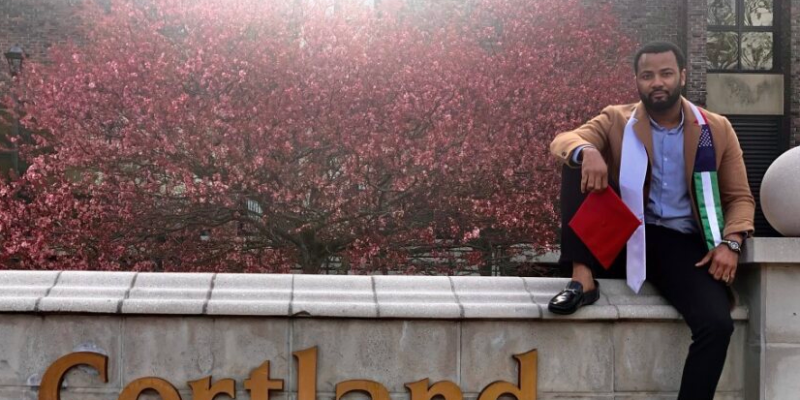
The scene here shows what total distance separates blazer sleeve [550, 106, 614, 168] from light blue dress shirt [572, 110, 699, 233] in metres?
0.25

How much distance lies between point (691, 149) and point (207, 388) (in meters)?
2.51

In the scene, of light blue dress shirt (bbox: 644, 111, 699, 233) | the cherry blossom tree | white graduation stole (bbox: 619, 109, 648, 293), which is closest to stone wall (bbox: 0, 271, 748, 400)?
white graduation stole (bbox: 619, 109, 648, 293)

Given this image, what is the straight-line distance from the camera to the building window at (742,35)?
20.8 m

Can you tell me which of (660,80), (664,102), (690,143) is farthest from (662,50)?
(690,143)

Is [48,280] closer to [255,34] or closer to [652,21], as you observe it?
[255,34]

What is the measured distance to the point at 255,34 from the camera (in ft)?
39.5

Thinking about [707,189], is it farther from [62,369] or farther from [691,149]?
[62,369]

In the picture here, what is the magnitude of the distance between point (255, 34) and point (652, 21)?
10473 millimetres

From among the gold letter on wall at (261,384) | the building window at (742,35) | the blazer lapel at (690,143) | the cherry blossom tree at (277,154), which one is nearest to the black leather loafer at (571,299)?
the blazer lapel at (690,143)

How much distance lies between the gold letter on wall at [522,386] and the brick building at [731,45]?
51.1 ft

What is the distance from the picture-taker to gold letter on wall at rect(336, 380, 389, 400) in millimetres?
4703

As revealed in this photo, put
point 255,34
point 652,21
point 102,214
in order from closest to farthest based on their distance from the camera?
point 102,214 < point 255,34 < point 652,21

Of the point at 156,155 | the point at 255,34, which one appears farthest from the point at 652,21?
the point at 156,155

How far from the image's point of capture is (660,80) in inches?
193
